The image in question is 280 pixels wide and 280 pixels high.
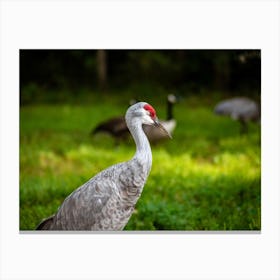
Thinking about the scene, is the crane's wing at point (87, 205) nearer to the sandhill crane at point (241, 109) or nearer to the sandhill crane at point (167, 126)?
the sandhill crane at point (167, 126)

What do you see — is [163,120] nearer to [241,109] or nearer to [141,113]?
[241,109]

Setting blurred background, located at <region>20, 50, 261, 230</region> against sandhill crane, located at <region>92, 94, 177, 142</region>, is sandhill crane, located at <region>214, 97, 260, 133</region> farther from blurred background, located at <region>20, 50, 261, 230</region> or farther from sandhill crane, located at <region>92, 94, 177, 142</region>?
sandhill crane, located at <region>92, 94, 177, 142</region>

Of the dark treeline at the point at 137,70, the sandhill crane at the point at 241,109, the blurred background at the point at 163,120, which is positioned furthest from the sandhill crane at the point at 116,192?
the sandhill crane at the point at 241,109

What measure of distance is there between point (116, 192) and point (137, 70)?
2.92 metres

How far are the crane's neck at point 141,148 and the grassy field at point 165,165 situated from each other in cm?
109

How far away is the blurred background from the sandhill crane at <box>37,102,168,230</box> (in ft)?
3.40

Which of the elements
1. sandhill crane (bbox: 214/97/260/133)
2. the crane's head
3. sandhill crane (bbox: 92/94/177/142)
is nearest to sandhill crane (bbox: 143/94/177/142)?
sandhill crane (bbox: 92/94/177/142)

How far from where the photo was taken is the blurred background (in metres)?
5.55

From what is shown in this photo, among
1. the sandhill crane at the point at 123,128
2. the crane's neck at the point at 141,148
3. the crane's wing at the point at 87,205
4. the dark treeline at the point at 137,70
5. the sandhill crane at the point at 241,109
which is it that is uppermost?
the dark treeline at the point at 137,70

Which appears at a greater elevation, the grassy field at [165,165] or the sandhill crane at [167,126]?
the sandhill crane at [167,126]

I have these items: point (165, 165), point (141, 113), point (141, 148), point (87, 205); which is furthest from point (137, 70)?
point (87, 205)

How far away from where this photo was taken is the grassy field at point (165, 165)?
521 centimetres

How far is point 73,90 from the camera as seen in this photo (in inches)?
285
